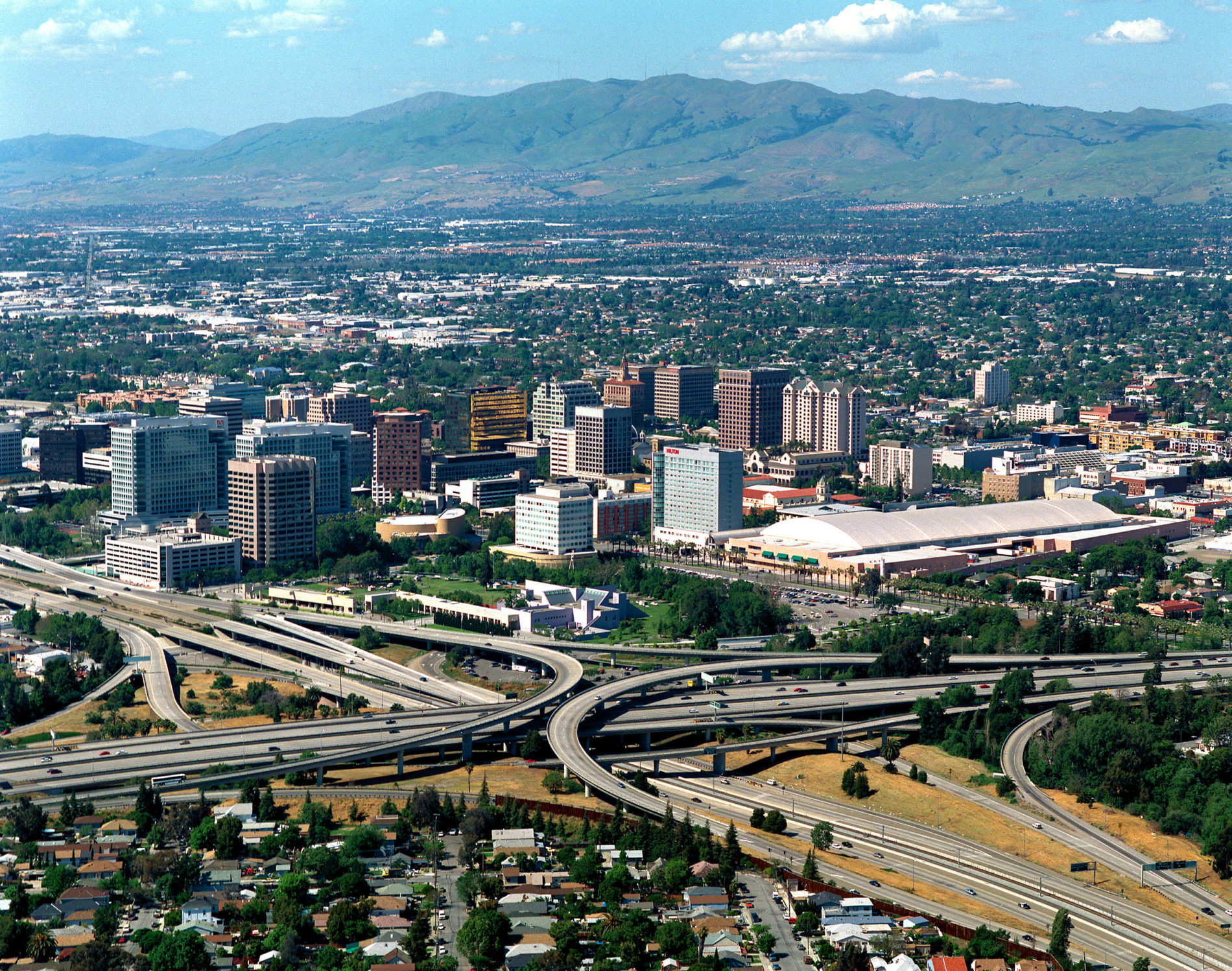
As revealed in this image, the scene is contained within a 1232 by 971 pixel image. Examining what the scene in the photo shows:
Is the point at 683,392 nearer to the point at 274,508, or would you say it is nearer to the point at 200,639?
the point at 274,508

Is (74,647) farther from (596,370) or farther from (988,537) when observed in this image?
(596,370)

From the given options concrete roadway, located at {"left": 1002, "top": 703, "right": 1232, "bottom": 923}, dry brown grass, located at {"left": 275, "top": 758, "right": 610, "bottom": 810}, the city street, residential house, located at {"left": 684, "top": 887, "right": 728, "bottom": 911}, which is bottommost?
concrete roadway, located at {"left": 1002, "top": 703, "right": 1232, "bottom": 923}

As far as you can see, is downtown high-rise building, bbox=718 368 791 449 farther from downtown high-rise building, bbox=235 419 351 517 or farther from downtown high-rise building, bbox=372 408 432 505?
downtown high-rise building, bbox=235 419 351 517

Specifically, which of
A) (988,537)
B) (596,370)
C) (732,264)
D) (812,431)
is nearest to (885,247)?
(732,264)

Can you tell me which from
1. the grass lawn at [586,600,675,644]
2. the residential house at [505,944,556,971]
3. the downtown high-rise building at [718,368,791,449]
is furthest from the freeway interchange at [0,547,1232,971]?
the downtown high-rise building at [718,368,791,449]

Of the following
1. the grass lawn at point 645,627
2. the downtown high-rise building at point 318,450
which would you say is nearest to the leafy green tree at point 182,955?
the grass lawn at point 645,627

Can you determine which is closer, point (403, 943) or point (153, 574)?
point (403, 943)
